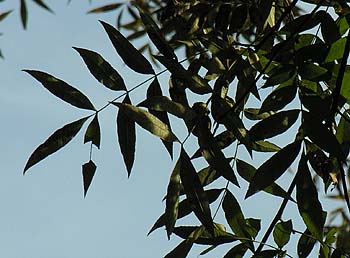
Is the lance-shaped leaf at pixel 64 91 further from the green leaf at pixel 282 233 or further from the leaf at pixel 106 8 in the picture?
the leaf at pixel 106 8

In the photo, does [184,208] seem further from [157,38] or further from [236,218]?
[157,38]

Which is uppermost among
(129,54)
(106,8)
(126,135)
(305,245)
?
(106,8)

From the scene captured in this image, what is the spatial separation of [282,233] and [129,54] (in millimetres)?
332

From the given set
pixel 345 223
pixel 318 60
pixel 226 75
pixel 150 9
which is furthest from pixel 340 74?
pixel 150 9

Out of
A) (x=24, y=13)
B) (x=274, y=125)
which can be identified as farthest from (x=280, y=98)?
(x=24, y=13)

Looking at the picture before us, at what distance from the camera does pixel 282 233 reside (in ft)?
4.46

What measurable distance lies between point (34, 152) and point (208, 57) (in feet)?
1.15

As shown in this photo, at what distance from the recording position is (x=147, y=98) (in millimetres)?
1229

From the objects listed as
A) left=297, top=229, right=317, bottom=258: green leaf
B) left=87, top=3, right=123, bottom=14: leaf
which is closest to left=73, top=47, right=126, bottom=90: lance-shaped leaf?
left=297, top=229, right=317, bottom=258: green leaf

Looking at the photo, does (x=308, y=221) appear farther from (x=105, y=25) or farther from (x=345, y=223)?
(x=345, y=223)

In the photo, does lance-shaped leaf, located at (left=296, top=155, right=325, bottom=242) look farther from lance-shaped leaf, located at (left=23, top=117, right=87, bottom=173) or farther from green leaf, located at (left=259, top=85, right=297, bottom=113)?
lance-shaped leaf, located at (left=23, top=117, right=87, bottom=173)

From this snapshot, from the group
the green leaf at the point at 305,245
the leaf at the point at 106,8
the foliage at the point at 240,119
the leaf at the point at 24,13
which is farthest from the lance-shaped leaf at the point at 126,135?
the leaf at the point at 24,13

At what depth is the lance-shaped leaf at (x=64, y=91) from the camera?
4.25 ft

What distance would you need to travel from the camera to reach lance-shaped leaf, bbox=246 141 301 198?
1216mm
